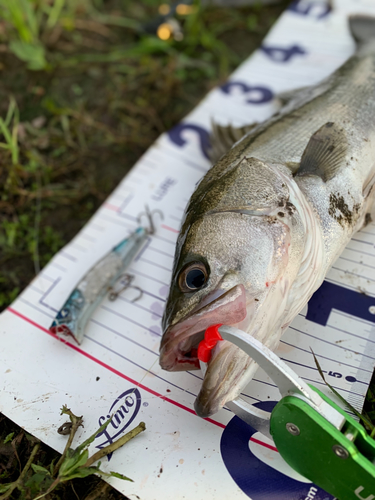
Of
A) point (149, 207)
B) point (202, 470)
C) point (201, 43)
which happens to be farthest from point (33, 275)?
point (201, 43)

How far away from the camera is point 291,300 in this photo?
168cm

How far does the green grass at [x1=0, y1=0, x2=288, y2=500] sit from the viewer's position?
275 centimetres

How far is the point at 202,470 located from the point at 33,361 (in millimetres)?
1001

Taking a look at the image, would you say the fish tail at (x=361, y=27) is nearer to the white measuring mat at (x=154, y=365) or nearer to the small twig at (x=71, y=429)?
the white measuring mat at (x=154, y=365)

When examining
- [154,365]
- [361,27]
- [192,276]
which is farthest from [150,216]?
[361,27]

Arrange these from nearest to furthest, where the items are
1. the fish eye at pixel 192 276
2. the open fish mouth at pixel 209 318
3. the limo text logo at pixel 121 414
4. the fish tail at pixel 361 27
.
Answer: the open fish mouth at pixel 209 318
the fish eye at pixel 192 276
the limo text logo at pixel 121 414
the fish tail at pixel 361 27

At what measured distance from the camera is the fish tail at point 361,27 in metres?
3.20

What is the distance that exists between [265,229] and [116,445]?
3.54 feet

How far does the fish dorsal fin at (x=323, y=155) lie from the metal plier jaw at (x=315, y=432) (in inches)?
37.5

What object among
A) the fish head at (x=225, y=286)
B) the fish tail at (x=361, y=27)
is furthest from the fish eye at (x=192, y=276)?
the fish tail at (x=361, y=27)

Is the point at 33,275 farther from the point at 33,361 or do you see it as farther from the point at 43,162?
the point at 43,162

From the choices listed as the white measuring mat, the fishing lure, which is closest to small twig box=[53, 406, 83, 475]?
the white measuring mat

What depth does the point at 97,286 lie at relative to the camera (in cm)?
222

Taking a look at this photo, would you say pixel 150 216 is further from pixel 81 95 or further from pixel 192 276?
pixel 81 95
